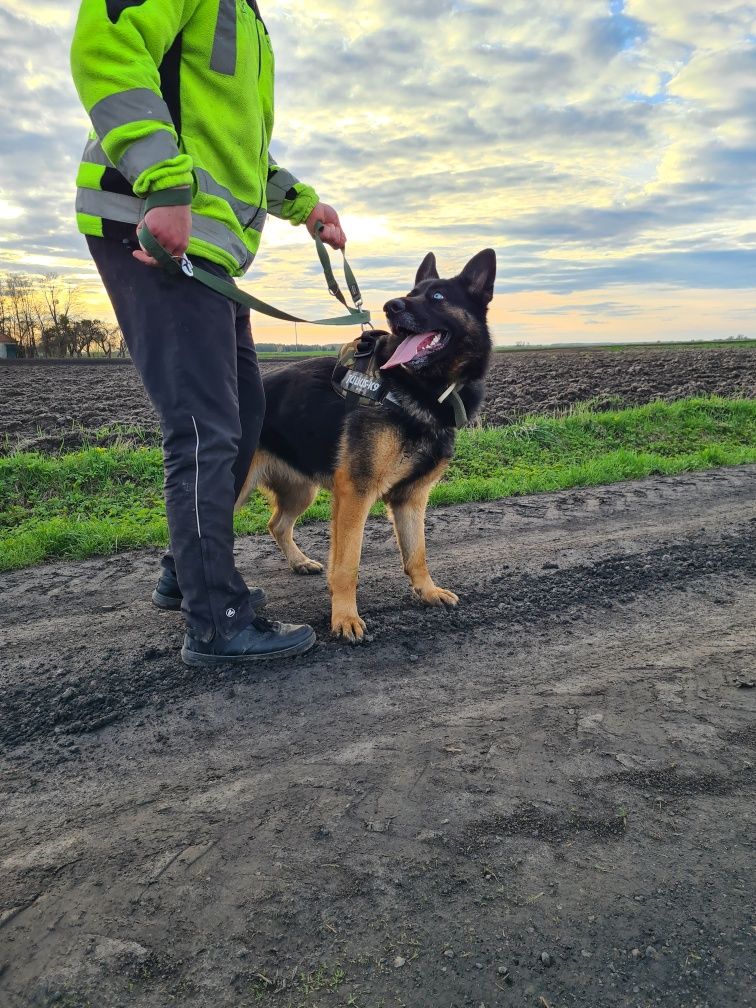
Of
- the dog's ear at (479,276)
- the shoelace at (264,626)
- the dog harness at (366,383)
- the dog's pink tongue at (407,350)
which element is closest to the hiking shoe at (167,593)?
the shoelace at (264,626)

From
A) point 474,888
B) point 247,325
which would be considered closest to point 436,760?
point 474,888

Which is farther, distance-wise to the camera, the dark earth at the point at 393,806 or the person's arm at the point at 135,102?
the person's arm at the point at 135,102

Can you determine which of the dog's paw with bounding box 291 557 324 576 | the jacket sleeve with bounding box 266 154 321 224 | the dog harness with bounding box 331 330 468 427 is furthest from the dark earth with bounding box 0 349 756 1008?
the jacket sleeve with bounding box 266 154 321 224

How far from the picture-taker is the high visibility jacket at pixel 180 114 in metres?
2.46

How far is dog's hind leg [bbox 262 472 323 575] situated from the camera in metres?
4.60

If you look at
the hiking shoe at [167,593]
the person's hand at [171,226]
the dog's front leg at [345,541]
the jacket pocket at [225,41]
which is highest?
the jacket pocket at [225,41]

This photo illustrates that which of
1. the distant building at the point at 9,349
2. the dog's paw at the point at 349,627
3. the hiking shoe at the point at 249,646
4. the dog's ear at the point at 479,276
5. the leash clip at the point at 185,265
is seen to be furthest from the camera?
the distant building at the point at 9,349

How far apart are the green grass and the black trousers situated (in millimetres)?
2208

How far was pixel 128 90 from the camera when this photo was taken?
2461mm

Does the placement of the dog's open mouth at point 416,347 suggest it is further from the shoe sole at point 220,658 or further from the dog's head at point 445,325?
the shoe sole at point 220,658

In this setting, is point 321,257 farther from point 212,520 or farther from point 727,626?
point 727,626

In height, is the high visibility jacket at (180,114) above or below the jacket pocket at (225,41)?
below

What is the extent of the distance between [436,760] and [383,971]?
0.82 m

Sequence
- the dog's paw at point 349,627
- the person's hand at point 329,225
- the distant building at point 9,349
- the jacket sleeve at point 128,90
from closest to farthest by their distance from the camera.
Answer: the jacket sleeve at point 128,90 → the dog's paw at point 349,627 → the person's hand at point 329,225 → the distant building at point 9,349
